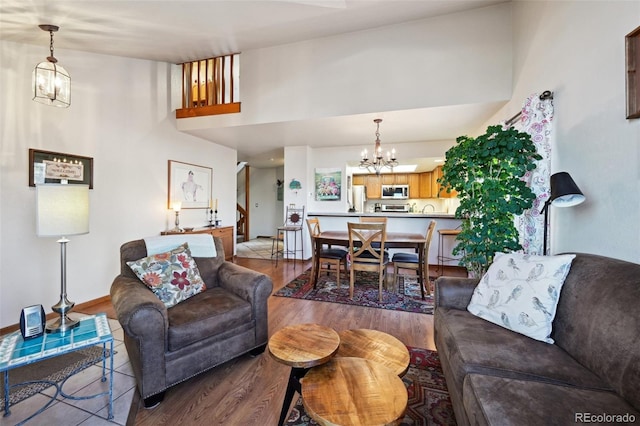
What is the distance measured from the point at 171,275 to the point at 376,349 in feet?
5.00

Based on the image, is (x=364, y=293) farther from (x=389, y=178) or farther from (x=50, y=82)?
(x=389, y=178)

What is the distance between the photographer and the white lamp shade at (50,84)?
2.40 metres

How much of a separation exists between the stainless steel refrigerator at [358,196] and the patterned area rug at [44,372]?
577 centimetres

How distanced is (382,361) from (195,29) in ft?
11.8

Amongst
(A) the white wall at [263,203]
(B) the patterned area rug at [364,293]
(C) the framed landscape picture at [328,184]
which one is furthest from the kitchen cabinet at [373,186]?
(A) the white wall at [263,203]

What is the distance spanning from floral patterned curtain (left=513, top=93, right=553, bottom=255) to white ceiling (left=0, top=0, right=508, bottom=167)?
1076 millimetres

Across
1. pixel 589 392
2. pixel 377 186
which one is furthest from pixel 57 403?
pixel 377 186

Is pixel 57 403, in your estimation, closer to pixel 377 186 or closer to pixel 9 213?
pixel 9 213

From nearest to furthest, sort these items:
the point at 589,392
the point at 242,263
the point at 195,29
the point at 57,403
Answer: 1. the point at 589,392
2. the point at 57,403
3. the point at 195,29
4. the point at 242,263

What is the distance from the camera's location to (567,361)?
1.19 meters

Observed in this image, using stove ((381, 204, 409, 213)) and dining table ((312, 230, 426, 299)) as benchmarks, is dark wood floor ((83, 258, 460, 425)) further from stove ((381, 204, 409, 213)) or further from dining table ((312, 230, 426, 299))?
stove ((381, 204, 409, 213))

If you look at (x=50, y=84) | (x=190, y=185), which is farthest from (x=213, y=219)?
(x=50, y=84)

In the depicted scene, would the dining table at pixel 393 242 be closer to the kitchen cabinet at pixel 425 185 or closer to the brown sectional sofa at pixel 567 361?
the brown sectional sofa at pixel 567 361

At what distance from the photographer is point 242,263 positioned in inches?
205
